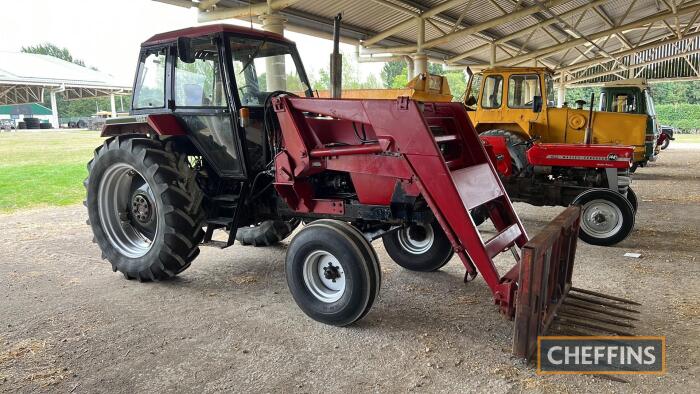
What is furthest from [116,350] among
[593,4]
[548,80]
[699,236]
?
[593,4]

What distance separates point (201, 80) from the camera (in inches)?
172

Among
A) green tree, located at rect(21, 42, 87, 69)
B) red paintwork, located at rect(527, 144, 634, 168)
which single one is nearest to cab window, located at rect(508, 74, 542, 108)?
red paintwork, located at rect(527, 144, 634, 168)

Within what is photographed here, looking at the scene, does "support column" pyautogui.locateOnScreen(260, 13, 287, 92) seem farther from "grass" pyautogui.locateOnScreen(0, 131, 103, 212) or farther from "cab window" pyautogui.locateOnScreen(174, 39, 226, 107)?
"grass" pyautogui.locateOnScreen(0, 131, 103, 212)

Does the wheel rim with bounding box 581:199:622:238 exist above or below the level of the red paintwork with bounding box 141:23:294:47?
below

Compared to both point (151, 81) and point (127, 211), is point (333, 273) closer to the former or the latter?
point (127, 211)

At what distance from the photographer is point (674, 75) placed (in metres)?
26.9

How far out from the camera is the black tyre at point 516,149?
7.11 metres

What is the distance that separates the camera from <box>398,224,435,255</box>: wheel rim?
15.6ft

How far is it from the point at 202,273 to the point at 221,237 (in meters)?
1.41

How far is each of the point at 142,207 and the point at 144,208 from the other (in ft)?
0.07

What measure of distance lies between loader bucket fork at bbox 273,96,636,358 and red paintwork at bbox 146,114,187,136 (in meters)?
1.07

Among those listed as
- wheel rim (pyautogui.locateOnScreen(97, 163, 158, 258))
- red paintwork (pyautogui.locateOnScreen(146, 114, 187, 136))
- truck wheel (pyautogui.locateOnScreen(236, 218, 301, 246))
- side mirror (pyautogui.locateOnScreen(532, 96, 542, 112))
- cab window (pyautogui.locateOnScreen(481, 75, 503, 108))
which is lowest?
truck wheel (pyautogui.locateOnScreen(236, 218, 301, 246))

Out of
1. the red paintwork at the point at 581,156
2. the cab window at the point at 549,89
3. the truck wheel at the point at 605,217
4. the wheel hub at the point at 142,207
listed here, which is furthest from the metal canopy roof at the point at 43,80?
the truck wheel at the point at 605,217

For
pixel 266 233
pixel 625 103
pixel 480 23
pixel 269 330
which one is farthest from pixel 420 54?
pixel 269 330
